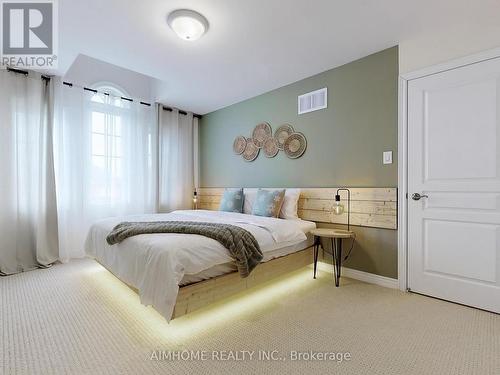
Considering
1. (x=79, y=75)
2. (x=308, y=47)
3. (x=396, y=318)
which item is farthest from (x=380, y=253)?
(x=79, y=75)

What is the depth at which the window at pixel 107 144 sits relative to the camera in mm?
3756

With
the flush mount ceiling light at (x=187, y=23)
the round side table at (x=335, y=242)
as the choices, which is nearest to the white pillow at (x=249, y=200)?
the round side table at (x=335, y=242)

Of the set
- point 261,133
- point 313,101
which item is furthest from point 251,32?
point 261,133

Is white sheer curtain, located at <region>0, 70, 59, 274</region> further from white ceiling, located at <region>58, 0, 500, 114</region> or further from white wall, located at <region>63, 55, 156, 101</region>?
white ceiling, located at <region>58, 0, 500, 114</region>

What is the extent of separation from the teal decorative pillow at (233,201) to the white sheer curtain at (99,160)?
4.68 feet

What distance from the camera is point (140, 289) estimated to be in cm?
185

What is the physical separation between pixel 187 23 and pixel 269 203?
6.71 ft

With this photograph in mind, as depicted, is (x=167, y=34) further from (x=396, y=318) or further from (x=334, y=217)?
(x=396, y=318)

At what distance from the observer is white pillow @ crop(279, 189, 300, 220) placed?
126 inches

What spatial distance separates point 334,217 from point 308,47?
1913 millimetres

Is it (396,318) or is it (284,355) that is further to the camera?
(396,318)

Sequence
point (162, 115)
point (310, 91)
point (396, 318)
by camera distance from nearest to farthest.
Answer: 1. point (396, 318)
2. point (310, 91)
3. point (162, 115)

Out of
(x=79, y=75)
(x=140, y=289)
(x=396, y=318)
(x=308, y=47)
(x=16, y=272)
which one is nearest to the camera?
(x=140, y=289)

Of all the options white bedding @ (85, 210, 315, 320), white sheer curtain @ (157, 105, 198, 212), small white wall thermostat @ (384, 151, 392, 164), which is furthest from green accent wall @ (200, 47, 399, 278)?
white sheer curtain @ (157, 105, 198, 212)
